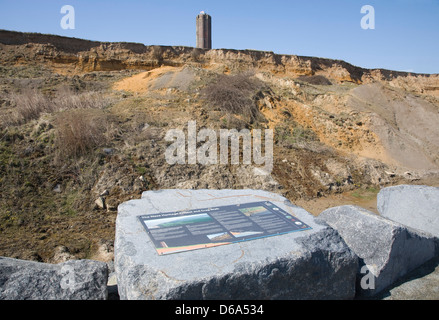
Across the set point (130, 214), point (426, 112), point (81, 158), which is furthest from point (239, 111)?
point (426, 112)

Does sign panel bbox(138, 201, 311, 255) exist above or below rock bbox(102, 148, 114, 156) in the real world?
below

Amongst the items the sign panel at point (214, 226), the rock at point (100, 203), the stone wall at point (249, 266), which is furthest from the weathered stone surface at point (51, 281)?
the rock at point (100, 203)

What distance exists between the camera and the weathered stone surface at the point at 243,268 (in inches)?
83.5

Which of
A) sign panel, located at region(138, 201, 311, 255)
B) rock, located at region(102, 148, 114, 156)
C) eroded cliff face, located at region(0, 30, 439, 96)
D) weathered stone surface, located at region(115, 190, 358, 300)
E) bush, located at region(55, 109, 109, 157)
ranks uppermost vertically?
eroded cliff face, located at region(0, 30, 439, 96)

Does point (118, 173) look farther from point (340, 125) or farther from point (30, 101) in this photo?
point (340, 125)

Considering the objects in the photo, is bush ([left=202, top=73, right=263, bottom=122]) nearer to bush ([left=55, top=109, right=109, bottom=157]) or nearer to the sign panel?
bush ([left=55, top=109, right=109, bottom=157])

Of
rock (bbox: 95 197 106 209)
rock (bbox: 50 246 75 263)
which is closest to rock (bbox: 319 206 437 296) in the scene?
rock (bbox: 50 246 75 263)

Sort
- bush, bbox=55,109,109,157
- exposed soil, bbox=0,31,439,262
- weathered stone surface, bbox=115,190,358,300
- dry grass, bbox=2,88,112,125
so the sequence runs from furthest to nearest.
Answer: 1. dry grass, bbox=2,88,112,125
2. bush, bbox=55,109,109,157
3. exposed soil, bbox=0,31,439,262
4. weathered stone surface, bbox=115,190,358,300

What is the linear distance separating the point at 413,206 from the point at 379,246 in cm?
151

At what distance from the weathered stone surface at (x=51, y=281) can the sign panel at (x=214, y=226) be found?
1.79 feet

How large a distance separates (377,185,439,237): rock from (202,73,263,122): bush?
17.0ft

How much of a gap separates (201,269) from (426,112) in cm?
1332

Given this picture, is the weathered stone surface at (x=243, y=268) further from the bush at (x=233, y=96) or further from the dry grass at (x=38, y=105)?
the bush at (x=233, y=96)

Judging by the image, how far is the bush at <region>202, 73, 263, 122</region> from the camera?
8.96m
